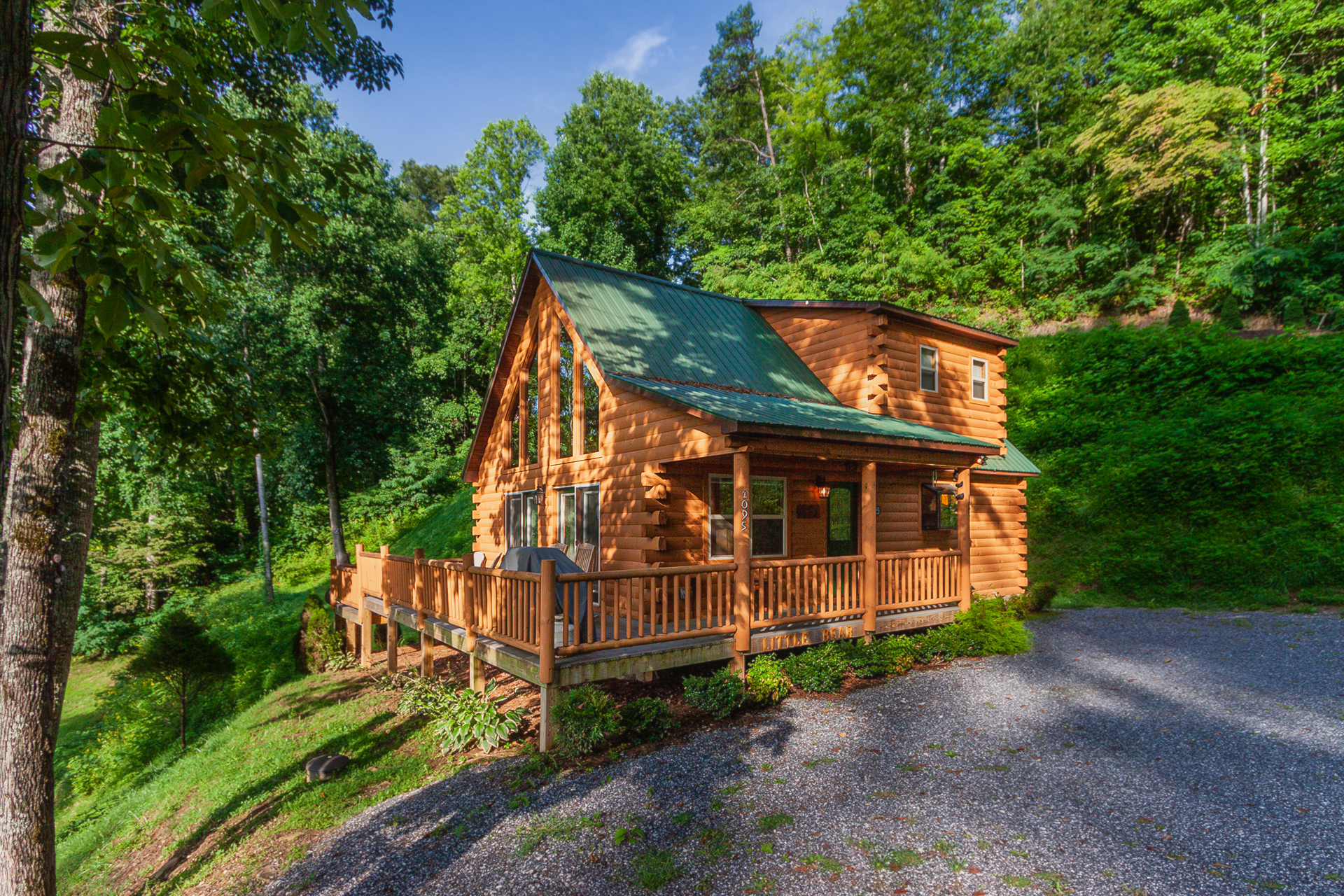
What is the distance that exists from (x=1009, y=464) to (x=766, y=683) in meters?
9.40

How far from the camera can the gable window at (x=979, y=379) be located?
1372cm

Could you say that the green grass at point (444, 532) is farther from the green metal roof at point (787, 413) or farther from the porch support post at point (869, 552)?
the porch support post at point (869, 552)

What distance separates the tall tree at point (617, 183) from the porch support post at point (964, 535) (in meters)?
22.6

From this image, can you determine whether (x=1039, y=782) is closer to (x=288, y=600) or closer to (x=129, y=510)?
(x=288, y=600)

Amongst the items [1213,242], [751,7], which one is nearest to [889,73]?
[751,7]

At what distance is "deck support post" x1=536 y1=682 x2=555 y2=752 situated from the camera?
680 cm

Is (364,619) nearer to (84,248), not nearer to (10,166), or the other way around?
(84,248)

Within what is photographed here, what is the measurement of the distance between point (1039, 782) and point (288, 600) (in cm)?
2256

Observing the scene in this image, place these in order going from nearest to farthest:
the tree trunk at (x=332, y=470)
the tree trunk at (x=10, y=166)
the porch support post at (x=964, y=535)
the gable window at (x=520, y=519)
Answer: the tree trunk at (x=10, y=166) < the porch support post at (x=964, y=535) < the gable window at (x=520, y=519) < the tree trunk at (x=332, y=470)

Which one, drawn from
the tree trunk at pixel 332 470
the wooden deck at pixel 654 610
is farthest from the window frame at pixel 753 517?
the tree trunk at pixel 332 470

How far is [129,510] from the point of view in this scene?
2122 cm

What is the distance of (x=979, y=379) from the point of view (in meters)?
13.9

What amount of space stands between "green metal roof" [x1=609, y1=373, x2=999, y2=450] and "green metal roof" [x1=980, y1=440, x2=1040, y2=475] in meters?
2.93

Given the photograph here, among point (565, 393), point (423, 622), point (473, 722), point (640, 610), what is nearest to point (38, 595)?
point (473, 722)
